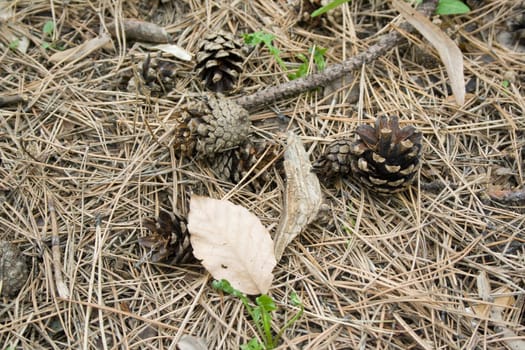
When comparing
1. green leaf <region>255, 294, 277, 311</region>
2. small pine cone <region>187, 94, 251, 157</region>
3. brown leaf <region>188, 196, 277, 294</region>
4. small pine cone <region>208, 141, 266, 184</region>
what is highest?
small pine cone <region>187, 94, 251, 157</region>

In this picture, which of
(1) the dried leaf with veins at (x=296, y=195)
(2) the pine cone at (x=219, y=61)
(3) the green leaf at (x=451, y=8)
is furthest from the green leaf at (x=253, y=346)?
(3) the green leaf at (x=451, y=8)

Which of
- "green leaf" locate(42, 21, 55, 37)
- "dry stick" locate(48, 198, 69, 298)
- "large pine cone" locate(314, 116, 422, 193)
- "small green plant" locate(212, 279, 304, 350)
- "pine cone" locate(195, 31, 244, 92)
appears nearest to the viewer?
"small green plant" locate(212, 279, 304, 350)

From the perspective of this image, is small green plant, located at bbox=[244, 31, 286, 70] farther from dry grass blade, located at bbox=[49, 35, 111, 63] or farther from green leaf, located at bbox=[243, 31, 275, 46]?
dry grass blade, located at bbox=[49, 35, 111, 63]

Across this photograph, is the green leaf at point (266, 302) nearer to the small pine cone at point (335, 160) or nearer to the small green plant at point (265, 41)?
the small pine cone at point (335, 160)

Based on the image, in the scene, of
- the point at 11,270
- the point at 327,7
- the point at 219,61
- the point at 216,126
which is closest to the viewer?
the point at 11,270

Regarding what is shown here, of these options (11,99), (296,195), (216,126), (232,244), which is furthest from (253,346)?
(11,99)

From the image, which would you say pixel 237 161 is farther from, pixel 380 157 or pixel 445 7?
pixel 445 7

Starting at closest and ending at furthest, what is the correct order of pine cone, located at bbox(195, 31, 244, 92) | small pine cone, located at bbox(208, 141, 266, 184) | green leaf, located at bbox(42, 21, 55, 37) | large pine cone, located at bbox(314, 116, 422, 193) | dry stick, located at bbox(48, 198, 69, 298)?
dry stick, located at bbox(48, 198, 69, 298)
large pine cone, located at bbox(314, 116, 422, 193)
small pine cone, located at bbox(208, 141, 266, 184)
pine cone, located at bbox(195, 31, 244, 92)
green leaf, located at bbox(42, 21, 55, 37)

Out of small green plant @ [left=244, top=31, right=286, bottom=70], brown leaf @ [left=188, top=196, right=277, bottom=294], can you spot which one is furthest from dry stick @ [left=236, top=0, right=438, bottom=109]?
brown leaf @ [left=188, top=196, right=277, bottom=294]
